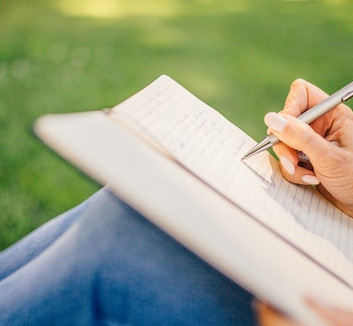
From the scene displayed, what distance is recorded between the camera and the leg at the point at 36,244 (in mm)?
875

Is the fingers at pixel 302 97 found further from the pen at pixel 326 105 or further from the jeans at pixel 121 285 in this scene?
the jeans at pixel 121 285

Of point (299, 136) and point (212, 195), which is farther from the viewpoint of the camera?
point (299, 136)

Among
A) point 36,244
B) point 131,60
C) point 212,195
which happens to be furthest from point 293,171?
point 131,60

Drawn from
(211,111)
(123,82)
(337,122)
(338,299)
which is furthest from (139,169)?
(123,82)

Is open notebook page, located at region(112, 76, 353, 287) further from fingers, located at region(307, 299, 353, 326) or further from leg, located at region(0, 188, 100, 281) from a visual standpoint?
leg, located at region(0, 188, 100, 281)

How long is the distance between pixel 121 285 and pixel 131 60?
174cm

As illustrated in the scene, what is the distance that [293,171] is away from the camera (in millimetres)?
863

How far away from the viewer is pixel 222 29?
8.75 ft

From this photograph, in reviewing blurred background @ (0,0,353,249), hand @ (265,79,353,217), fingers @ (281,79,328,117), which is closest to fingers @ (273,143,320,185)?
hand @ (265,79,353,217)

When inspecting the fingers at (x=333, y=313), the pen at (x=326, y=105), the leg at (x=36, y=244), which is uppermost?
the pen at (x=326, y=105)

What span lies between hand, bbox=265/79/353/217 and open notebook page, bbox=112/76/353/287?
0.08 feet

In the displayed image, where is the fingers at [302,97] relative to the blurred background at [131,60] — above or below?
above

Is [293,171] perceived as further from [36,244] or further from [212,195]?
[36,244]

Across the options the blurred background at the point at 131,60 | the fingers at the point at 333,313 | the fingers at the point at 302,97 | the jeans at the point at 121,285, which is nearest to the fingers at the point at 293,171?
the fingers at the point at 302,97
